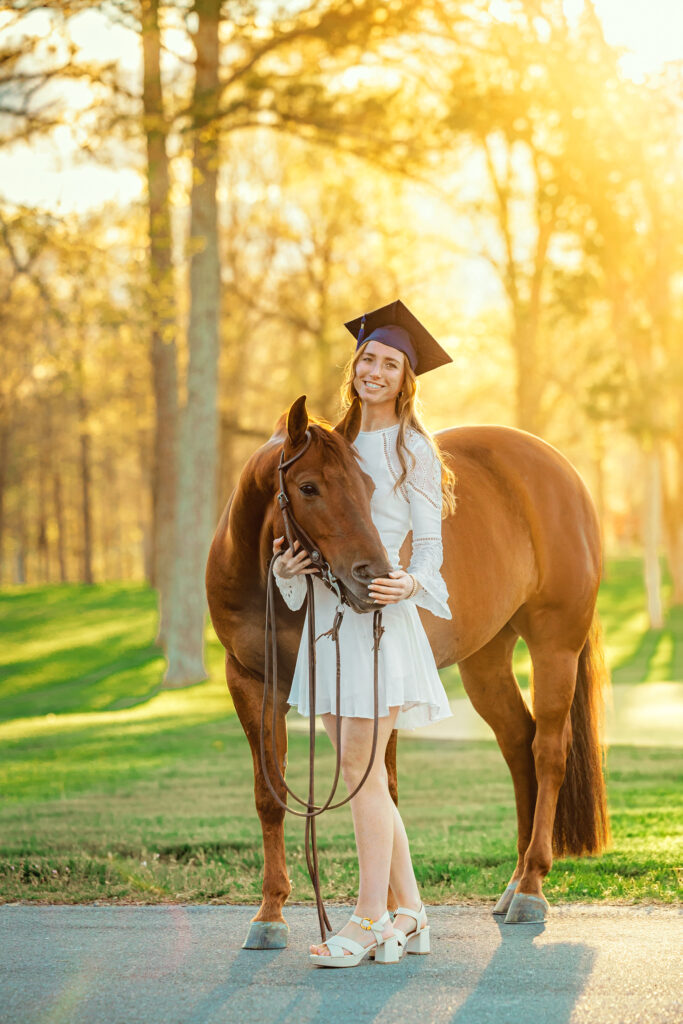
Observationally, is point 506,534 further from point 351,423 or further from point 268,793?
point 268,793

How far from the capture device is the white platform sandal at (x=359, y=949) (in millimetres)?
3637

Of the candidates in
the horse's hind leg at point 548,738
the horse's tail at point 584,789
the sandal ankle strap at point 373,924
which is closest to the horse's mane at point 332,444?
the sandal ankle strap at point 373,924

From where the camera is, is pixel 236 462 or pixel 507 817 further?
pixel 236 462

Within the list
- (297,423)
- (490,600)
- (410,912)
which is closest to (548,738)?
(490,600)

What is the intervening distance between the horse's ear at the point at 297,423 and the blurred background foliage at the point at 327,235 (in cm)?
711

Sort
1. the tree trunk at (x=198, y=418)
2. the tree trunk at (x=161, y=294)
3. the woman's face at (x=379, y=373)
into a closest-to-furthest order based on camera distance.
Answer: the woman's face at (x=379, y=373), the tree trunk at (x=161, y=294), the tree trunk at (x=198, y=418)

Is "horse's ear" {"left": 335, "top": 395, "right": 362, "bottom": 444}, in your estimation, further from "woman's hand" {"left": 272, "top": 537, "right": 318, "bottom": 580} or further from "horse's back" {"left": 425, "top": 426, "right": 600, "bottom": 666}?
"horse's back" {"left": 425, "top": 426, "right": 600, "bottom": 666}

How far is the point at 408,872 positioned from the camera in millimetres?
3922

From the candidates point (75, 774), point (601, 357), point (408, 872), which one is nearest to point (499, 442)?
point (408, 872)

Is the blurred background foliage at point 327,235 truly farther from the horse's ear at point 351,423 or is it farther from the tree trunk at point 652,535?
the horse's ear at point 351,423

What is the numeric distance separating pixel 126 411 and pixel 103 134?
54.2ft

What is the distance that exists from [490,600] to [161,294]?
10.3 metres

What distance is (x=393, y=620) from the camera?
A: 377 cm

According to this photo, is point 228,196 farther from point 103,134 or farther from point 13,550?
point 13,550
